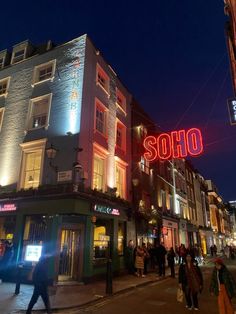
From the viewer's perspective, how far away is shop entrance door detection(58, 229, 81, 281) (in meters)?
13.1

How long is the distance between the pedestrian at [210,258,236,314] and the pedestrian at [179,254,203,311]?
40.9 inches

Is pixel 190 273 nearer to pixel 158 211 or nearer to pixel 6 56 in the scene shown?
pixel 158 211

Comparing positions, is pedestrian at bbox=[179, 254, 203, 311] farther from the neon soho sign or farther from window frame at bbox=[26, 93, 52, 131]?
window frame at bbox=[26, 93, 52, 131]

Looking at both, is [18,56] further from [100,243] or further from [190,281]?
[190,281]

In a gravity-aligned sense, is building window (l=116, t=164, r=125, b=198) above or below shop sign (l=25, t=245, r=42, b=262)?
above

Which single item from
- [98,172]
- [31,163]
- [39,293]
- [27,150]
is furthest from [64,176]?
[39,293]

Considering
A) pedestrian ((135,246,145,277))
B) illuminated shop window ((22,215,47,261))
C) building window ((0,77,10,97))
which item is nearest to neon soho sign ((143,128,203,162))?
pedestrian ((135,246,145,277))

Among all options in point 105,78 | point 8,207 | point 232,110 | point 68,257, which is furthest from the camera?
point 105,78

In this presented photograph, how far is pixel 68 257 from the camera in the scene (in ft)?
43.5

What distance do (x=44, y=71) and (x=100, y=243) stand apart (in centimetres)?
1156

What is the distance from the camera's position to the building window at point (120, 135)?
1950cm

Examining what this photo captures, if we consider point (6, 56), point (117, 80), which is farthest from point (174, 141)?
point (6, 56)

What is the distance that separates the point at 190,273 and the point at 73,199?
643 cm

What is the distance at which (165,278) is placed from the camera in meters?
15.6
